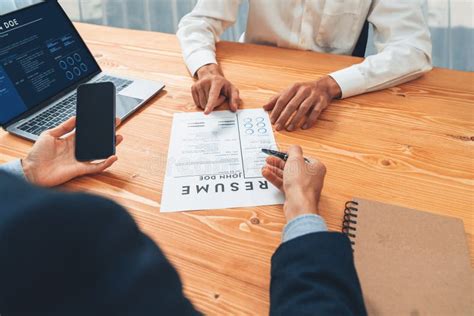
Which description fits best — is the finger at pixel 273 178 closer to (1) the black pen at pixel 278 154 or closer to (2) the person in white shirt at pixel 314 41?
(1) the black pen at pixel 278 154

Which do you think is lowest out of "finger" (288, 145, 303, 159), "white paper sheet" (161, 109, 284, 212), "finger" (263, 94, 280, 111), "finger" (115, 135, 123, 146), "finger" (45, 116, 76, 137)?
"white paper sheet" (161, 109, 284, 212)

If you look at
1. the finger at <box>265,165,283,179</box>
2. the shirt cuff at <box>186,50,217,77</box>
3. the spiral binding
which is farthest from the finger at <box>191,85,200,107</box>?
the spiral binding

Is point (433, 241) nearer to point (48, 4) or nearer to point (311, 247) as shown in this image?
point (311, 247)

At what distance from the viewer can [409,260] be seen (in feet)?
1.85

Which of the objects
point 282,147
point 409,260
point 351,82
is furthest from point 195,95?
point 409,260

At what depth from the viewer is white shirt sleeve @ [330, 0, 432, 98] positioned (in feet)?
3.13

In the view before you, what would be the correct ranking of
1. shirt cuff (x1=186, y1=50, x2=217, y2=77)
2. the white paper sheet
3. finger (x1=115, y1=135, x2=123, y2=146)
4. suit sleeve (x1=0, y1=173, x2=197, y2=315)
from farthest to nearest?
shirt cuff (x1=186, y1=50, x2=217, y2=77) < finger (x1=115, y1=135, x2=123, y2=146) < the white paper sheet < suit sleeve (x1=0, y1=173, x2=197, y2=315)

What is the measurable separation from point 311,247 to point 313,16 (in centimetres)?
89

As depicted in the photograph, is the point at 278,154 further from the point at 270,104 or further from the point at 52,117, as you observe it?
the point at 52,117

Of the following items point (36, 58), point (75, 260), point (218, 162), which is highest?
point (75, 260)

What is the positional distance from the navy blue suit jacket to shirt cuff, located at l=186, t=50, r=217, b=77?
84 centimetres

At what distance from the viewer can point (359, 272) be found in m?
0.55

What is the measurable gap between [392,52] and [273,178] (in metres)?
0.56

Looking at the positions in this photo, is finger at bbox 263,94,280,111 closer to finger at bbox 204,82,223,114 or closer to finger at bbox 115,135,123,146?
finger at bbox 204,82,223,114
